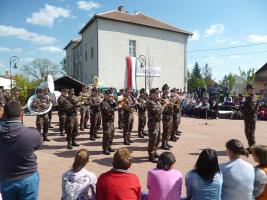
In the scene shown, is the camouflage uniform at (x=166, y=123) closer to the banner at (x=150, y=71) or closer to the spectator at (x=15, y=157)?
the spectator at (x=15, y=157)

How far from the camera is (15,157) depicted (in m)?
4.08

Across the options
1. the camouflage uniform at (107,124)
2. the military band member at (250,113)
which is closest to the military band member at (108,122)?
the camouflage uniform at (107,124)

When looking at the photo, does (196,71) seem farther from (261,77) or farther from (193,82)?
(261,77)

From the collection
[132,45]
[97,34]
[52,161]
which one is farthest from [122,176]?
[132,45]

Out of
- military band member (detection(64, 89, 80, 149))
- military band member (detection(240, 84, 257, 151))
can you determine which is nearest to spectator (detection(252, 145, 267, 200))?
military band member (detection(240, 84, 257, 151))

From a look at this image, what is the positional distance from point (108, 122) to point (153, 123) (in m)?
1.42

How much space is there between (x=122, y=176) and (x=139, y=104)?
8.76m

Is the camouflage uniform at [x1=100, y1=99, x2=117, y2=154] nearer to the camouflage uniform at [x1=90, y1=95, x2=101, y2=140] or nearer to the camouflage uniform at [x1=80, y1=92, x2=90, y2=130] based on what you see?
the camouflage uniform at [x1=90, y1=95, x2=101, y2=140]

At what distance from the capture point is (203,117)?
21.6 meters

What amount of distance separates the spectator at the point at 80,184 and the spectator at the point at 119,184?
0.28 meters

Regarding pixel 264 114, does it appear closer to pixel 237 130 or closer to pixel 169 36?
pixel 237 130

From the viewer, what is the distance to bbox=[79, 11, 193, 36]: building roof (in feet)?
109

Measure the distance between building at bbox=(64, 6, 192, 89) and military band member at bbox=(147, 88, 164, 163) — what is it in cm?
2173

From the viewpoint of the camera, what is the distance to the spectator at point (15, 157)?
4074 millimetres
